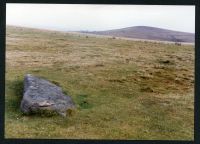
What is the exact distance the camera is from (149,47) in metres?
39.4

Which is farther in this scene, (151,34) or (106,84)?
(151,34)

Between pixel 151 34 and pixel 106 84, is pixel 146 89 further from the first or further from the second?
pixel 151 34

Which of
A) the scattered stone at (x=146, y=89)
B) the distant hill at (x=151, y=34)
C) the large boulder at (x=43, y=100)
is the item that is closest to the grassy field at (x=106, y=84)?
the scattered stone at (x=146, y=89)

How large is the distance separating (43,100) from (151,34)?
932 inches

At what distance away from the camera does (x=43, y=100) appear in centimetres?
2014

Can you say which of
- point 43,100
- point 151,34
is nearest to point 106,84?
point 43,100

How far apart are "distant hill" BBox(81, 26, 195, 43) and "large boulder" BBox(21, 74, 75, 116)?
18237mm

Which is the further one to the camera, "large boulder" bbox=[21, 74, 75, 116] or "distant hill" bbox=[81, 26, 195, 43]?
"distant hill" bbox=[81, 26, 195, 43]

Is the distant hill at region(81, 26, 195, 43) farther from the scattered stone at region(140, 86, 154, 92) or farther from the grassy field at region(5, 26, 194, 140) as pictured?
the scattered stone at region(140, 86, 154, 92)

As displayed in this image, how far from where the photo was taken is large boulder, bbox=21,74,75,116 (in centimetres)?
2023

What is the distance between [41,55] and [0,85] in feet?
56.5

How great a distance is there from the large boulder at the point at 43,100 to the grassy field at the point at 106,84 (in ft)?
1.40

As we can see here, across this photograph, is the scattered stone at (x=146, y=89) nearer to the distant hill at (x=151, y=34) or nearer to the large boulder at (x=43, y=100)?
the large boulder at (x=43, y=100)

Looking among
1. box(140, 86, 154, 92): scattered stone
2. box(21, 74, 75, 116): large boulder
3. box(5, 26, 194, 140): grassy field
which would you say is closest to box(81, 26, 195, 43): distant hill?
box(5, 26, 194, 140): grassy field
